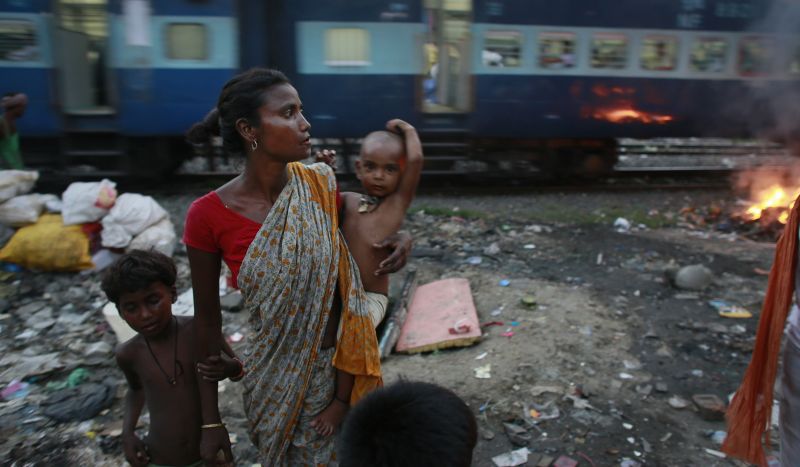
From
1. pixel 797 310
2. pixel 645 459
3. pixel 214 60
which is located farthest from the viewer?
pixel 214 60

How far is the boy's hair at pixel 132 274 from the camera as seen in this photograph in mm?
2004

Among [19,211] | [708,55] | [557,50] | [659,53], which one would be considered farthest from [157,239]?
[708,55]

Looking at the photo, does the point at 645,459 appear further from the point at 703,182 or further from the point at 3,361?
the point at 703,182

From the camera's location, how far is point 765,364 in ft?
7.32

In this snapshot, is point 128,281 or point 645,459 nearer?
point 128,281

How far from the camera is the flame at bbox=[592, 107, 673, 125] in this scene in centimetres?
939

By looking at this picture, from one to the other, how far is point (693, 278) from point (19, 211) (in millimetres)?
6469

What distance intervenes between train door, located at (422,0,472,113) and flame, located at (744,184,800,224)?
450 cm

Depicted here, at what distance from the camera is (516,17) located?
883cm

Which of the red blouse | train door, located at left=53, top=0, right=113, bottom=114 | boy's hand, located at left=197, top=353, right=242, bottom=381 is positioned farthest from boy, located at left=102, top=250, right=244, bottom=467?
train door, located at left=53, top=0, right=113, bottom=114

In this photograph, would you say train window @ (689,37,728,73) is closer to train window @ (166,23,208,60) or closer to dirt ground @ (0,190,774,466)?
dirt ground @ (0,190,774,466)

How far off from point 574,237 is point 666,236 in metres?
1.20

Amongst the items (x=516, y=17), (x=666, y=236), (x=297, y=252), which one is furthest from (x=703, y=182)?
(x=297, y=252)

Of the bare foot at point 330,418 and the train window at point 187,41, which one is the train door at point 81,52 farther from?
the bare foot at point 330,418
